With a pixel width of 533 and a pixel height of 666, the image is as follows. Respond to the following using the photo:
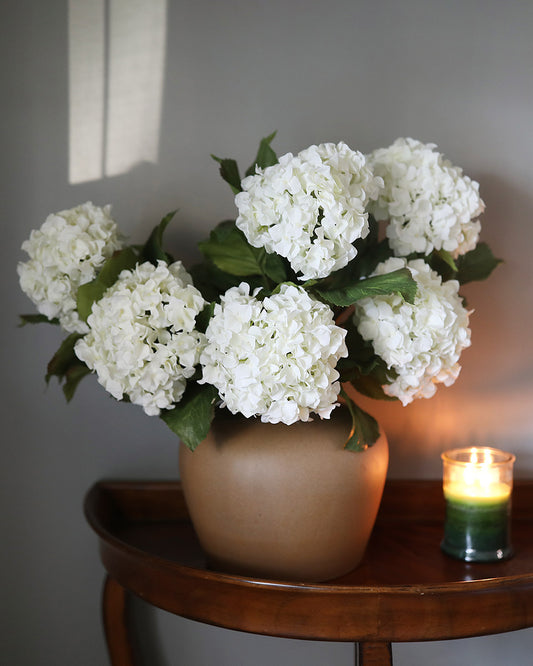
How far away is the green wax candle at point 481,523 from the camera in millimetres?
834

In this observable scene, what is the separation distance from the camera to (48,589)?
40.6 inches

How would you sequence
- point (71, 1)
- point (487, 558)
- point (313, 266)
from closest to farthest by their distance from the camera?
point (313, 266)
point (487, 558)
point (71, 1)

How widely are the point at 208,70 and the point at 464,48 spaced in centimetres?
39

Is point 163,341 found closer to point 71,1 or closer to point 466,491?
point 466,491

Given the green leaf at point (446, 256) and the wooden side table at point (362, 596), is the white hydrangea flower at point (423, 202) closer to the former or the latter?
the green leaf at point (446, 256)

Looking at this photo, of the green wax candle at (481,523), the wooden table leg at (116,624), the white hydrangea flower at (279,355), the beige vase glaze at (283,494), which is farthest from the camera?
the wooden table leg at (116,624)

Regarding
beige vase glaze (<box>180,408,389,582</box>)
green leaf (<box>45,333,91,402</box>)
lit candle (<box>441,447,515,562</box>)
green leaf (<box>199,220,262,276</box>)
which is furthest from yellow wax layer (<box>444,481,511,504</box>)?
green leaf (<box>45,333,91,402</box>)

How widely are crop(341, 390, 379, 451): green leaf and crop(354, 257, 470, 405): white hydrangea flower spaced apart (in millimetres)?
51

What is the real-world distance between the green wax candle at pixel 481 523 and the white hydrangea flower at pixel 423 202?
0.32 metres

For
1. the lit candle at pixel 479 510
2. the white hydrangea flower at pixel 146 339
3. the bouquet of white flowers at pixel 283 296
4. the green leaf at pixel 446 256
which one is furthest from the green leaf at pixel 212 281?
the lit candle at pixel 479 510

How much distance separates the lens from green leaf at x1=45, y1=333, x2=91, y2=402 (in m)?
0.79

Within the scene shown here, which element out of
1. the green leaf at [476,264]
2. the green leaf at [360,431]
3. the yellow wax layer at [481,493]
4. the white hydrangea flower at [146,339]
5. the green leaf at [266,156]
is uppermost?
the green leaf at [266,156]

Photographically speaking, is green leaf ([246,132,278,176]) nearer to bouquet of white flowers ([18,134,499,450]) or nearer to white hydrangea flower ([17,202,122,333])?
bouquet of white flowers ([18,134,499,450])

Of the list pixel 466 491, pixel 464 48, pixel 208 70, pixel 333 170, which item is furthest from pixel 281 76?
pixel 466 491
